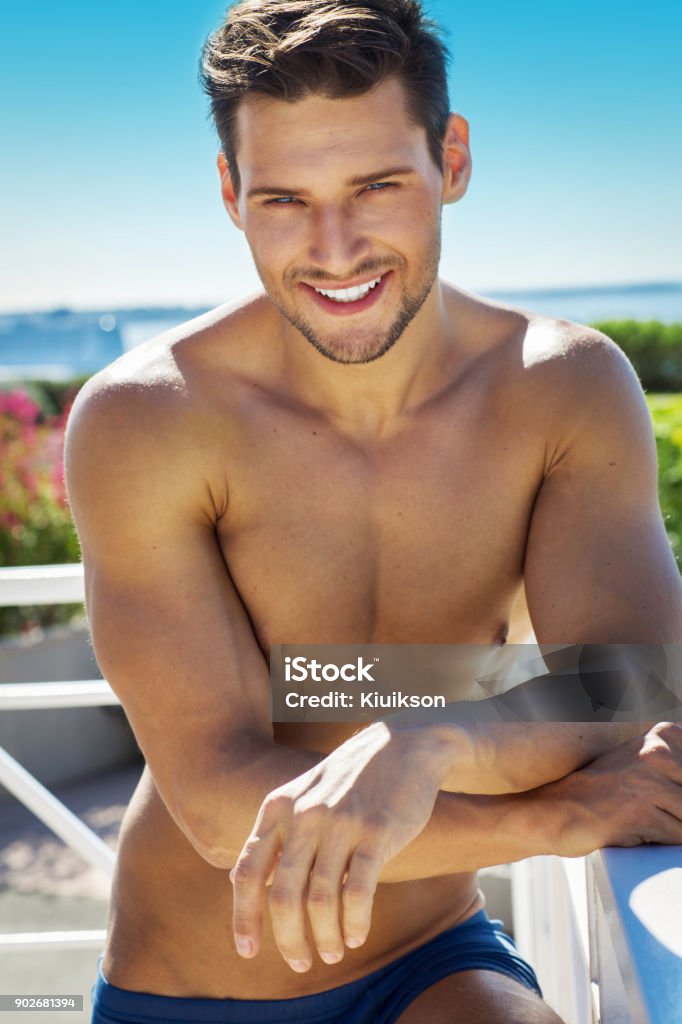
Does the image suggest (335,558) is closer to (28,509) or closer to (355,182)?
(355,182)

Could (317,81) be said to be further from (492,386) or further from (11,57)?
(11,57)

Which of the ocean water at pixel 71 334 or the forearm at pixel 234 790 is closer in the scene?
the forearm at pixel 234 790

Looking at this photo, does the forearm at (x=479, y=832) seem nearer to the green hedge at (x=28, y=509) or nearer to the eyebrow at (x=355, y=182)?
the eyebrow at (x=355, y=182)

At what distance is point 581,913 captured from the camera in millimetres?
1584

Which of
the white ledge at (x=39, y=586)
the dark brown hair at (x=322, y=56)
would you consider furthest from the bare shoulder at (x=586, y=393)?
the white ledge at (x=39, y=586)

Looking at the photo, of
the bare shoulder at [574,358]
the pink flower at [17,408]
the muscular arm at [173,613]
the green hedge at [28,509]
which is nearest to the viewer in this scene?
the muscular arm at [173,613]

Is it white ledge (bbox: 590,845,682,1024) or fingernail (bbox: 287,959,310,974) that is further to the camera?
fingernail (bbox: 287,959,310,974)

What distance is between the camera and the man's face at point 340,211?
1472 millimetres

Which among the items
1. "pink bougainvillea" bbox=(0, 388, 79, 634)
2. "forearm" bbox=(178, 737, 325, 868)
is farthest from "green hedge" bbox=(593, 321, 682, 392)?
"forearm" bbox=(178, 737, 325, 868)

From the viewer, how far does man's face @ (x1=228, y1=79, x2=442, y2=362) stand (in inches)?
57.9

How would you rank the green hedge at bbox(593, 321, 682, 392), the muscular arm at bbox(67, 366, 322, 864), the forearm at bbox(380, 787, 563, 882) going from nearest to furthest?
the forearm at bbox(380, 787, 563, 882) < the muscular arm at bbox(67, 366, 322, 864) < the green hedge at bbox(593, 321, 682, 392)

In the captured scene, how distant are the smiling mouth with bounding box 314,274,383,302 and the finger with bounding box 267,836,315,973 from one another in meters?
0.83

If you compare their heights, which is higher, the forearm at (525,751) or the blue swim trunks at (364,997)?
the forearm at (525,751)

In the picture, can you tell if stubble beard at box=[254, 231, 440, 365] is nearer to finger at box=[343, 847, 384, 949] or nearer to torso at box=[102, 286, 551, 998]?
torso at box=[102, 286, 551, 998]
